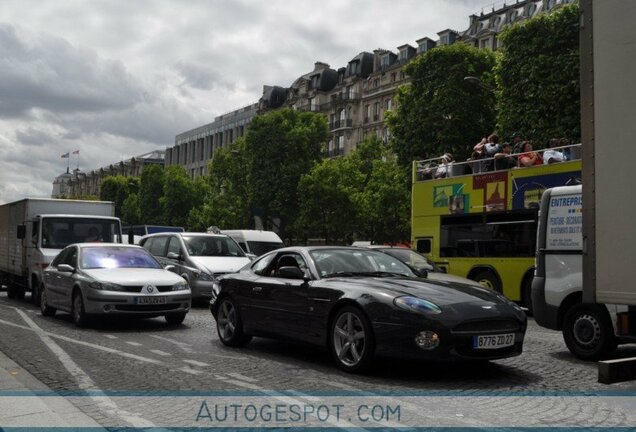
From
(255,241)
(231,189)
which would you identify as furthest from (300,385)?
(231,189)

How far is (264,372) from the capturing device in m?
7.15

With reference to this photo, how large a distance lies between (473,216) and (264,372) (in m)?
10.5

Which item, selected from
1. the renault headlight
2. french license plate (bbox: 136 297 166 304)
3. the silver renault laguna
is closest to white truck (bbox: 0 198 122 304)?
the renault headlight

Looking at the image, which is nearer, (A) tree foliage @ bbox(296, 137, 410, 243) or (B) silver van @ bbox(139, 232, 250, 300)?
(B) silver van @ bbox(139, 232, 250, 300)

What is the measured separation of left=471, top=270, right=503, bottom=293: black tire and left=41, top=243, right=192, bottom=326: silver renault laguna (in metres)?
7.57

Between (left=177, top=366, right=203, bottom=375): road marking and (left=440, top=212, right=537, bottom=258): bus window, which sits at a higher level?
(left=440, top=212, right=537, bottom=258): bus window

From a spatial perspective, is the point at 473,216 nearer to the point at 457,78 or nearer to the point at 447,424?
the point at 447,424

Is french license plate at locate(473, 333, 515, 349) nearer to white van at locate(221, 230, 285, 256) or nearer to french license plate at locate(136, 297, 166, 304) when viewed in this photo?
french license plate at locate(136, 297, 166, 304)

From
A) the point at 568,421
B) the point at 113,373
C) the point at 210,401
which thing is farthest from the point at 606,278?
the point at 113,373

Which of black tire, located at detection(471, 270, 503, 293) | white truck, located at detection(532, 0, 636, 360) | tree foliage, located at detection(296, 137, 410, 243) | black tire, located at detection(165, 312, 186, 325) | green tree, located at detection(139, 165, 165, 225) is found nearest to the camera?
white truck, located at detection(532, 0, 636, 360)

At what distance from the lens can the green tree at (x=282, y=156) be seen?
53688 mm

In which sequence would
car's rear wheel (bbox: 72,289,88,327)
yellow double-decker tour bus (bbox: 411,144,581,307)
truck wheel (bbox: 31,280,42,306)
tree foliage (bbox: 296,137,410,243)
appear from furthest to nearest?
1. tree foliage (bbox: 296,137,410,243)
2. truck wheel (bbox: 31,280,42,306)
3. yellow double-decker tour bus (bbox: 411,144,581,307)
4. car's rear wheel (bbox: 72,289,88,327)

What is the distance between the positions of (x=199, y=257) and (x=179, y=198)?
64.7 metres

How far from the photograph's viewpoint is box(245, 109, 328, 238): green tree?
176 ft
